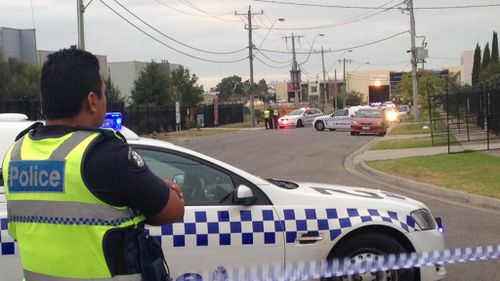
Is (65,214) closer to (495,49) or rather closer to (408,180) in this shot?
(408,180)

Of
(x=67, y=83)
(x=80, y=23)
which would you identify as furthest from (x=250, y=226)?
(x=80, y=23)

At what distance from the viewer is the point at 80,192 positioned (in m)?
2.10

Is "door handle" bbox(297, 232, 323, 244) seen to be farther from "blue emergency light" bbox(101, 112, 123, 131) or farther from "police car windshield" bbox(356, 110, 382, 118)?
"police car windshield" bbox(356, 110, 382, 118)

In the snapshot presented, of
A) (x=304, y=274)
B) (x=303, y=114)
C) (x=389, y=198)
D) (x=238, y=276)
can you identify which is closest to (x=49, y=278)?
(x=238, y=276)

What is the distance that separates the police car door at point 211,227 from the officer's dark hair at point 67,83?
2.26 metres

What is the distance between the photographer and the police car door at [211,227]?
439 centimetres

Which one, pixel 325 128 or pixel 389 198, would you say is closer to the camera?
pixel 389 198

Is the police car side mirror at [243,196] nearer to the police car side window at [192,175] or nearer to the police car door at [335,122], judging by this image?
the police car side window at [192,175]

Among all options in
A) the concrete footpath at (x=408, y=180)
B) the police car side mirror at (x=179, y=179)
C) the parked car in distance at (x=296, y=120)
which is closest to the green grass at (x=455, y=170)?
the concrete footpath at (x=408, y=180)

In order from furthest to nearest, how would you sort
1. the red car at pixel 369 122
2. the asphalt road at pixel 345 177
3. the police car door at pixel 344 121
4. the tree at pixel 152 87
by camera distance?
the tree at pixel 152 87
the police car door at pixel 344 121
the red car at pixel 369 122
the asphalt road at pixel 345 177

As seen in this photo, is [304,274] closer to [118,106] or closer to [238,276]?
[238,276]

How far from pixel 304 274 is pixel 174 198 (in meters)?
2.56

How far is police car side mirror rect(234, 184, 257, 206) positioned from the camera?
14.7ft

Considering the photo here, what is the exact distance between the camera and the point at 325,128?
40.2 m
